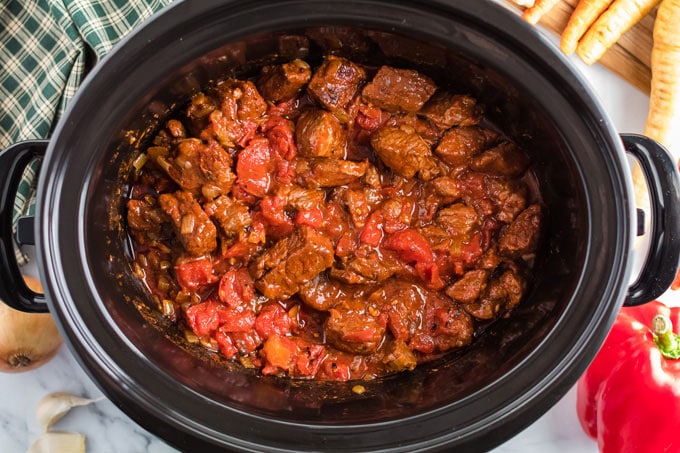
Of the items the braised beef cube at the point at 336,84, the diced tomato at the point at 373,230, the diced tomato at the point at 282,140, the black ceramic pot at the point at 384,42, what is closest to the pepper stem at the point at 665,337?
the black ceramic pot at the point at 384,42

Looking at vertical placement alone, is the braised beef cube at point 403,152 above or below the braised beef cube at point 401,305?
above

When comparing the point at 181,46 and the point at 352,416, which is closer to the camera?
the point at 181,46

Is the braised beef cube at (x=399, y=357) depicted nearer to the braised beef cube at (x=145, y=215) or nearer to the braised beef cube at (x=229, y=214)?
the braised beef cube at (x=229, y=214)

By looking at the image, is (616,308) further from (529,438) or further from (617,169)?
(529,438)

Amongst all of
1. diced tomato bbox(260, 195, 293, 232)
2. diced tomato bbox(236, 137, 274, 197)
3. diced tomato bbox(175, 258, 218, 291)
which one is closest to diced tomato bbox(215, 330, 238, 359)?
diced tomato bbox(175, 258, 218, 291)

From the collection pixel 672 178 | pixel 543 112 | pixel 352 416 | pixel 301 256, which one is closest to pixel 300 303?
pixel 301 256

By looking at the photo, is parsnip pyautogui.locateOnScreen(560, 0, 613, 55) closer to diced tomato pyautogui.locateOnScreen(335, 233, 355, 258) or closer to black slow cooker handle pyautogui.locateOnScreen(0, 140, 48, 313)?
diced tomato pyautogui.locateOnScreen(335, 233, 355, 258)

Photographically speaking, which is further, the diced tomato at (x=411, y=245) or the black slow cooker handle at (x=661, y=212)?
the diced tomato at (x=411, y=245)
